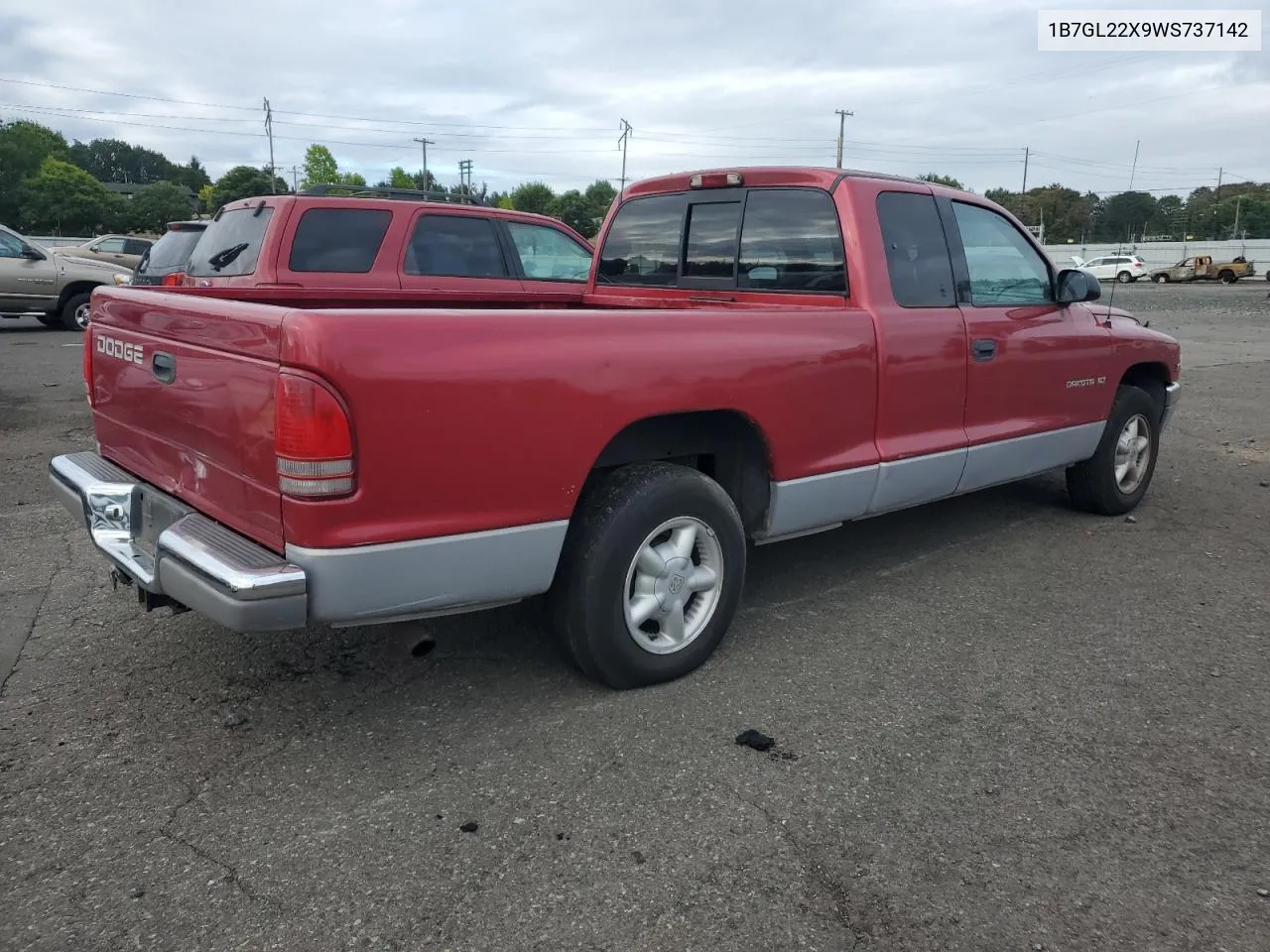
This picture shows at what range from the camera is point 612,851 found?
8.07 feet

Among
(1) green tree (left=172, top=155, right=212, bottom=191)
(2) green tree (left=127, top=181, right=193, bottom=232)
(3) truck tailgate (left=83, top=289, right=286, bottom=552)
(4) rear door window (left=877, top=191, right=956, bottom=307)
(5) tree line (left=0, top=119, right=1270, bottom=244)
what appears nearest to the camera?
(3) truck tailgate (left=83, top=289, right=286, bottom=552)

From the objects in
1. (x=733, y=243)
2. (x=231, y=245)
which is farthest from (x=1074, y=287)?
(x=231, y=245)

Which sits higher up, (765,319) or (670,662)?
(765,319)

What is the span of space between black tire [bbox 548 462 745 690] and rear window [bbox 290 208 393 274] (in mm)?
4856

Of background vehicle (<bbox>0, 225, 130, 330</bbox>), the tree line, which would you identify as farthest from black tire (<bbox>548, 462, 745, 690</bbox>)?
the tree line

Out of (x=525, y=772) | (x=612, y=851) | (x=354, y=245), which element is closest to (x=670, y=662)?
(x=525, y=772)

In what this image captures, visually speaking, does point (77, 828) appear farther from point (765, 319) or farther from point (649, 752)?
point (765, 319)

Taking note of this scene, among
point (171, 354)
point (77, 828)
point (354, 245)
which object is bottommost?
point (77, 828)

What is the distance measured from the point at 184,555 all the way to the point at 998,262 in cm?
388

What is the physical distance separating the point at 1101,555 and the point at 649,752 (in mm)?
3135

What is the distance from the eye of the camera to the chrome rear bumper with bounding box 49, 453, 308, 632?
2.47m

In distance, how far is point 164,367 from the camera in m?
2.96

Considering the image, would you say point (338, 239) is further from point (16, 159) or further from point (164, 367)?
point (16, 159)

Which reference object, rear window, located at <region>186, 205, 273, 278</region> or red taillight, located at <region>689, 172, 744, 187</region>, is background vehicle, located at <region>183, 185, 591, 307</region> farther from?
red taillight, located at <region>689, 172, 744, 187</region>
